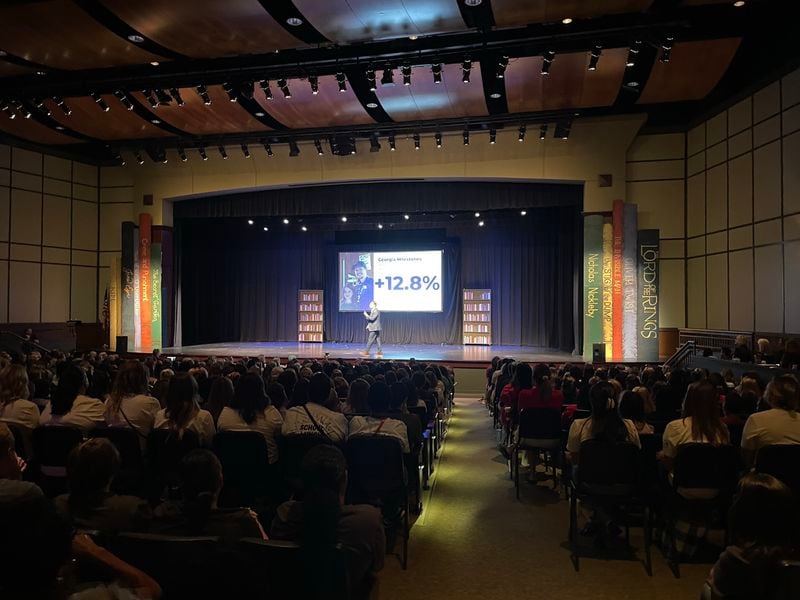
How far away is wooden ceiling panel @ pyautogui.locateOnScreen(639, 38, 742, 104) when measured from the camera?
28.6 feet

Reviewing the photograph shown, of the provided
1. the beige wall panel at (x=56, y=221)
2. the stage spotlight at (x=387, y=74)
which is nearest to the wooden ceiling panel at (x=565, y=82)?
the stage spotlight at (x=387, y=74)

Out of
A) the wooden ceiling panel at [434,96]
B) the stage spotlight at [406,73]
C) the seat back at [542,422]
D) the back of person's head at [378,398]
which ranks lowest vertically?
the seat back at [542,422]

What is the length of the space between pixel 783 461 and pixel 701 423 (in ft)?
1.42

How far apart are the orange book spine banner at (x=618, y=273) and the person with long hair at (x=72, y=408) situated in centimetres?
1054

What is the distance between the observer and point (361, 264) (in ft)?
56.8

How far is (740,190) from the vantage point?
10.7 m

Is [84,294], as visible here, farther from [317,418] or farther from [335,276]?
[317,418]

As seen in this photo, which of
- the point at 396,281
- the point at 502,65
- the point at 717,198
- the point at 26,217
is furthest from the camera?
the point at 396,281

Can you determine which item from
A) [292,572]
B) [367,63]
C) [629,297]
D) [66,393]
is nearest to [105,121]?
[367,63]

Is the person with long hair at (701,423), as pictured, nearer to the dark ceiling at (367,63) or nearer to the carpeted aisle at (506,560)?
the carpeted aisle at (506,560)

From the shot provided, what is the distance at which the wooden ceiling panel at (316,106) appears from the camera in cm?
1040

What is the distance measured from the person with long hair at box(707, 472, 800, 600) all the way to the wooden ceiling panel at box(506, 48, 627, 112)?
871cm

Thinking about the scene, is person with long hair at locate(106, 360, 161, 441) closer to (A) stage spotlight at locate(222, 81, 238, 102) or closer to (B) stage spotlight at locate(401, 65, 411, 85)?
(B) stage spotlight at locate(401, 65, 411, 85)

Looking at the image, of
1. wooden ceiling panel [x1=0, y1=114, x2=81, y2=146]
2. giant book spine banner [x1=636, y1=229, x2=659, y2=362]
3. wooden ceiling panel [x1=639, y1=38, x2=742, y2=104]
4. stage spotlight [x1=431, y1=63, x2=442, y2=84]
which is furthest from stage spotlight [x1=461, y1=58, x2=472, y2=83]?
wooden ceiling panel [x1=0, y1=114, x2=81, y2=146]
